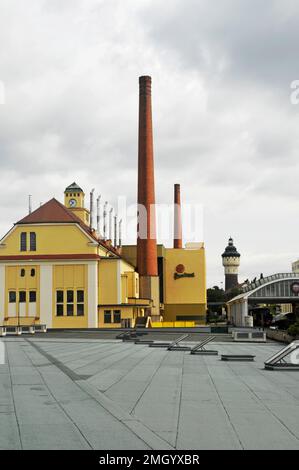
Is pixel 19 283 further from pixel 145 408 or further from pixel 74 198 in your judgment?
pixel 145 408

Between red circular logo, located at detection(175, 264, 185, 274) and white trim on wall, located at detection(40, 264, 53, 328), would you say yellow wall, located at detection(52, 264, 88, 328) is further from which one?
red circular logo, located at detection(175, 264, 185, 274)

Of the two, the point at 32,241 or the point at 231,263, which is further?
the point at 231,263

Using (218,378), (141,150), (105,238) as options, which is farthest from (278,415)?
(105,238)

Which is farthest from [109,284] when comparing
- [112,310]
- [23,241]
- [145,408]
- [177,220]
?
[145,408]

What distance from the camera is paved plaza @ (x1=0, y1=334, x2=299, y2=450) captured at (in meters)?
9.47

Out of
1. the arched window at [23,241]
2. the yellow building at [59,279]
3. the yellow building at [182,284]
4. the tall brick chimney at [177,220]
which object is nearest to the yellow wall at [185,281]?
the yellow building at [182,284]

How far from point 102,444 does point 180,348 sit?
2488 centimetres

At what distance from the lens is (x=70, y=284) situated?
7038 cm

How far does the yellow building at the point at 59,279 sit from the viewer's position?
6962 cm

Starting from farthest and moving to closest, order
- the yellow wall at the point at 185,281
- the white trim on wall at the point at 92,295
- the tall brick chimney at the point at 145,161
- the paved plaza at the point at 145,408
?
the yellow wall at the point at 185,281
the tall brick chimney at the point at 145,161
the white trim on wall at the point at 92,295
the paved plaza at the point at 145,408

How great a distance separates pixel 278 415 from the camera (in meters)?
12.4

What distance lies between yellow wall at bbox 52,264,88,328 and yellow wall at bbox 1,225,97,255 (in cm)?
189

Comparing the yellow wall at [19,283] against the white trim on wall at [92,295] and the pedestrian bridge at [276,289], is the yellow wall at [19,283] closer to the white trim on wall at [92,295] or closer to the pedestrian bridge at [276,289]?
the white trim on wall at [92,295]

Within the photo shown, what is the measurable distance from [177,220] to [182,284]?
1167 cm
